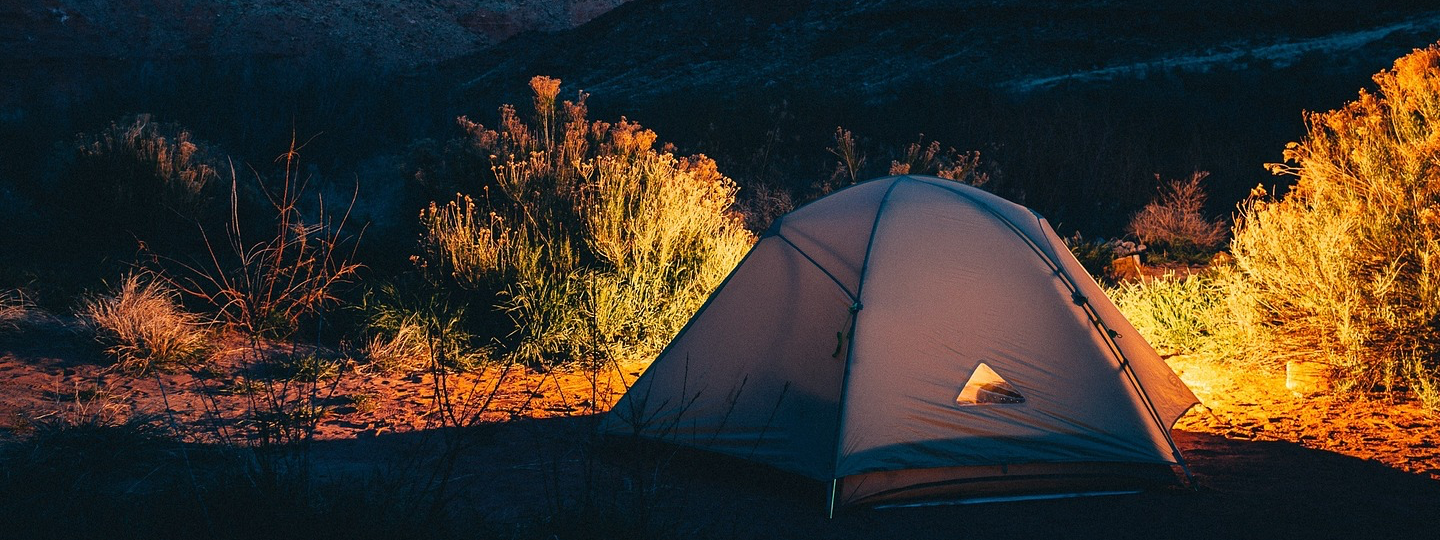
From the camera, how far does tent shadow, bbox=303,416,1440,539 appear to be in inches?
151

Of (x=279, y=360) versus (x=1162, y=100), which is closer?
(x=279, y=360)

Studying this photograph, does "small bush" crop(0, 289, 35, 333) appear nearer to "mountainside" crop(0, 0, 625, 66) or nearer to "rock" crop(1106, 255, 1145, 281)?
"rock" crop(1106, 255, 1145, 281)

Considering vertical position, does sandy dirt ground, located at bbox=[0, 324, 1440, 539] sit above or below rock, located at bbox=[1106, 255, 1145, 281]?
below

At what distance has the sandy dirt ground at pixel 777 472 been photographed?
387 centimetres

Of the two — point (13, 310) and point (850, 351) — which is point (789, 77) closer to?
point (13, 310)

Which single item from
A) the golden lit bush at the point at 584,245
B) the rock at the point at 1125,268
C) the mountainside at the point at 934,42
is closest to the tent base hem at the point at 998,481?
the golden lit bush at the point at 584,245

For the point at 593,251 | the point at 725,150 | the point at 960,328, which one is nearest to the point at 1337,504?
the point at 960,328

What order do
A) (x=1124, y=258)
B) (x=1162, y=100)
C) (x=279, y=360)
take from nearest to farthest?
1. (x=279, y=360)
2. (x=1124, y=258)
3. (x=1162, y=100)

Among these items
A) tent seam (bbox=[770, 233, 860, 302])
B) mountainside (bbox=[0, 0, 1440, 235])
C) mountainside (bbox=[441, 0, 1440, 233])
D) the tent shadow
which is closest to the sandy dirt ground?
the tent shadow

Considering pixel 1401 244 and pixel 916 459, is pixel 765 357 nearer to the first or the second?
pixel 916 459

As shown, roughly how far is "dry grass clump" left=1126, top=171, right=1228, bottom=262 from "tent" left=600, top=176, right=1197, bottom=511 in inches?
275

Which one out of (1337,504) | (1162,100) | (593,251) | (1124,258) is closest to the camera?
(1337,504)

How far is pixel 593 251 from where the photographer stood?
7762 mm

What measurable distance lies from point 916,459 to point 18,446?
12.2 ft
